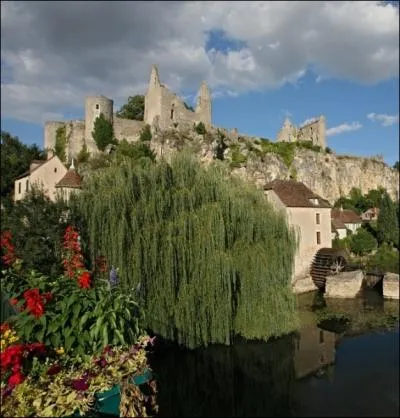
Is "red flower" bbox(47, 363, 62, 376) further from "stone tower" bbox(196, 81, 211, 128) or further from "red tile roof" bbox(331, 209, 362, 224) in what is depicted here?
"red tile roof" bbox(331, 209, 362, 224)

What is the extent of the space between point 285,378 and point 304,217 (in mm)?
15990

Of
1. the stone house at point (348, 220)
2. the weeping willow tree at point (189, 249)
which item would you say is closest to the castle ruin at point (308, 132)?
the stone house at point (348, 220)

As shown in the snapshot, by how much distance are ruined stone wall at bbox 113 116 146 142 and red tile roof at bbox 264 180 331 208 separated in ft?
56.8

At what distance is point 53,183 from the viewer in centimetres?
2381

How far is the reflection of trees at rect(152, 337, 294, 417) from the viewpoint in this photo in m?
9.16

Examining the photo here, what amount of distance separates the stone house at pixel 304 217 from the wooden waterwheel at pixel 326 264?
1.49 feet

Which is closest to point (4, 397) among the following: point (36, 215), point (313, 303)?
point (36, 215)

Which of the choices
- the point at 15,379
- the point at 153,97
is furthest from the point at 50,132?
the point at 15,379

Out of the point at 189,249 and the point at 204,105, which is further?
the point at 204,105

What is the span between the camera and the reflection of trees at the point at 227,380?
9.16 metres

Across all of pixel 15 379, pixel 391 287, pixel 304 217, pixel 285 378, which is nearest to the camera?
pixel 15 379

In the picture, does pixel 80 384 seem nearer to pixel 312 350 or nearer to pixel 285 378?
pixel 285 378

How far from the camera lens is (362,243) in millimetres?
39156

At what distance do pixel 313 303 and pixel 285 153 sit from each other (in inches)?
1174
